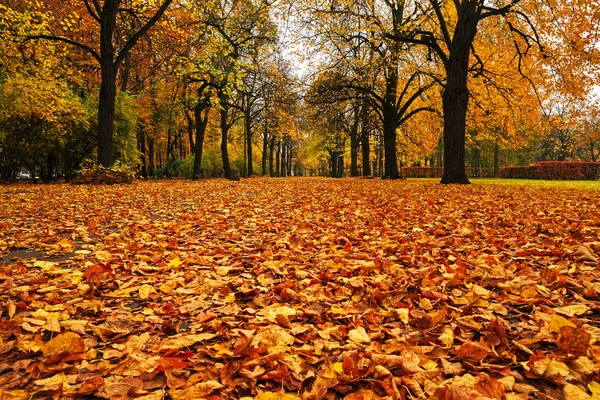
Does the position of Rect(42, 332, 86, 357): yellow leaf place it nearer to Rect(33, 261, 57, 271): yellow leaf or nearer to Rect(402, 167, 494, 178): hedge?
Rect(33, 261, 57, 271): yellow leaf

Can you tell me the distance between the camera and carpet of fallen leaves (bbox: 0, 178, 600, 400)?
1.32 m

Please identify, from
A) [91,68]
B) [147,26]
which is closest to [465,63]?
[147,26]

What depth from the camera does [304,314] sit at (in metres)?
1.94

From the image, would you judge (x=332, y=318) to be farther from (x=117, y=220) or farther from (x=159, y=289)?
(x=117, y=220)

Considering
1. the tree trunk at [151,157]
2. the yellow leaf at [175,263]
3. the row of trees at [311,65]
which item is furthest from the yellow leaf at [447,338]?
the tree trunk at [151,157]

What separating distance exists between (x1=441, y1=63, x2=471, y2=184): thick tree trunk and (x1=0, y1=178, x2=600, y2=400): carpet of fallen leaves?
869 centimetres

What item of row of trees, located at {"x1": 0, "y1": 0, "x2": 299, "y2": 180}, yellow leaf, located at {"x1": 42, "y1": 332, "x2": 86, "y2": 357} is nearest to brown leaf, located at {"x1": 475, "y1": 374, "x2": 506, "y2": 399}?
yellow leaf, located at {"x1": 42, "y1": 332, "x2": 86, "y2": 357}

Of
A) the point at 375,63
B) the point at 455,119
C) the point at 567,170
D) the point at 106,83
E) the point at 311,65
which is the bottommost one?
the point at 567,170

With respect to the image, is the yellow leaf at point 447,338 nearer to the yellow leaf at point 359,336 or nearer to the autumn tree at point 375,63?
the yellow leaf at point 359,336

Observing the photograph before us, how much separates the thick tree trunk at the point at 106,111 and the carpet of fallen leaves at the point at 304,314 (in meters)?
8.02

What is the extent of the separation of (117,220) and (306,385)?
4541mm

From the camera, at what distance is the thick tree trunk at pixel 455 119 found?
11969mm

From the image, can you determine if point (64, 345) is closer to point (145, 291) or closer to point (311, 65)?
point (145, 291)

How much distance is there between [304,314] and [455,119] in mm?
12009
